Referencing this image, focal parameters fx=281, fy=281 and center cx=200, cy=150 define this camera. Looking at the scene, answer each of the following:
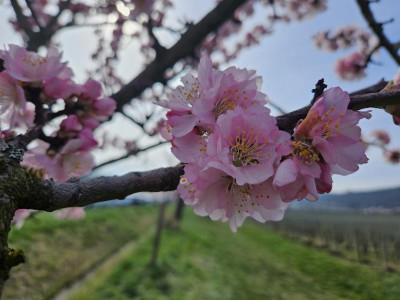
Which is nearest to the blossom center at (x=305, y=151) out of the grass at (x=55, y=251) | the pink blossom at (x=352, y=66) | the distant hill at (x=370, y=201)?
the pink blossom at (x=352, y=66)

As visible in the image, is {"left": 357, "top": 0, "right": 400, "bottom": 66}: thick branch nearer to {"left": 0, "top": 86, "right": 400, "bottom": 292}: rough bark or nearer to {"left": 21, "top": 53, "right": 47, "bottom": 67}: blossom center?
{"left": 0, "top": 86, "right": 400, "bottom": 292}: rough bark

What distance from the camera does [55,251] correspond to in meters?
7.16

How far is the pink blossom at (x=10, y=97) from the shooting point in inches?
36.2

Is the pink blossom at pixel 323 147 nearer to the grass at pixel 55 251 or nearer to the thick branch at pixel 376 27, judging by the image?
the thick branch at pixel 376 27

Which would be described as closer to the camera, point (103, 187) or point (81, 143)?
point (103, 187)

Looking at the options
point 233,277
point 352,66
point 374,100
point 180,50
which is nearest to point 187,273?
point 233,277

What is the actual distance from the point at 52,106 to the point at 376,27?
7.00ft

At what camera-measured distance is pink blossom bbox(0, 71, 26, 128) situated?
0.92 metres

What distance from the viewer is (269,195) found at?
682mm

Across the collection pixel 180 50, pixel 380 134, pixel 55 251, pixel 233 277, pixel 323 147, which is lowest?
pixel 233 277

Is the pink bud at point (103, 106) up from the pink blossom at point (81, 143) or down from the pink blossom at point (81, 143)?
up

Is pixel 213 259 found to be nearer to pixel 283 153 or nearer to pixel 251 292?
pixel 251 292

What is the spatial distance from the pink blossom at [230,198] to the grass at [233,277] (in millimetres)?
5178

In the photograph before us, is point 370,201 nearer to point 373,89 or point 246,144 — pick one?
point 373,89
